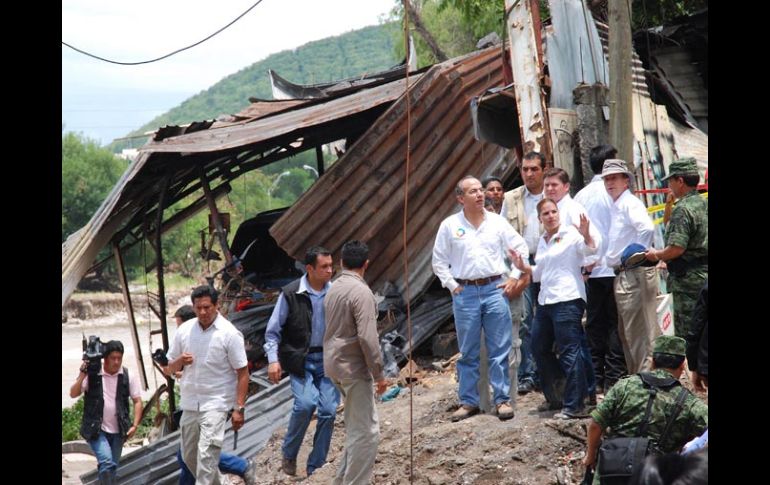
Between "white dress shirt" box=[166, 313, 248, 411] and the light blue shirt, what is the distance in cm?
52

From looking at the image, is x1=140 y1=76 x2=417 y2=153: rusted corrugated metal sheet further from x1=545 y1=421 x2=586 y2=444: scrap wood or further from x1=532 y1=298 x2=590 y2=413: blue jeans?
x1=545 y1=421 x2=586 y2=444: scrap wood

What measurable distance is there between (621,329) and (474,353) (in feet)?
3.84

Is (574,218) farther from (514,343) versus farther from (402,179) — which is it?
(402,179)

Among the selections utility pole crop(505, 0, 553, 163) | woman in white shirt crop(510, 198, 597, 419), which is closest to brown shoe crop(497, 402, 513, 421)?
woman in white shirt crop(510, 198, 597, 419)

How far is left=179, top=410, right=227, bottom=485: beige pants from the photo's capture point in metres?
7.78

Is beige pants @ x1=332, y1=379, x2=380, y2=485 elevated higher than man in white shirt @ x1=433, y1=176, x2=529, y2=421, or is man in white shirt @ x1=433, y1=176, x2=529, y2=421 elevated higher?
man in white shirt @ x1=433, y1=176, x2=529, y2=421

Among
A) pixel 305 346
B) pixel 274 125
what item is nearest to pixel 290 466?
pixel 305 346

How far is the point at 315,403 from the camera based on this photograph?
8.41 metres

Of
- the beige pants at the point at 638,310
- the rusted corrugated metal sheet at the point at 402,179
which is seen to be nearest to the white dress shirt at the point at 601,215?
the beige pants at the point at 638,310

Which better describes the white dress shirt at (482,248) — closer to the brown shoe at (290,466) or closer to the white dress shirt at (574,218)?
the white dress shirt at (574,218)

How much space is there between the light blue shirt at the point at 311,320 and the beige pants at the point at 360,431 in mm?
1107

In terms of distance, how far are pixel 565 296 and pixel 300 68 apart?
545ft

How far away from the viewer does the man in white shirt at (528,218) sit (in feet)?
27.5
